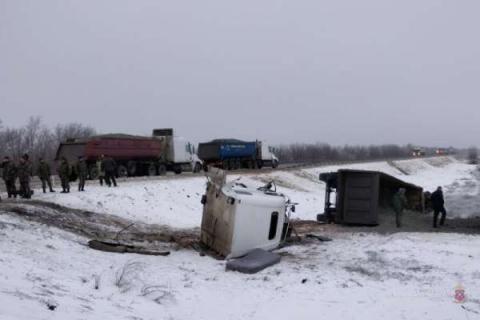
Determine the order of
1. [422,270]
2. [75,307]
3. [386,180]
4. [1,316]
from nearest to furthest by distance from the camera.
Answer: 1. [1,316]
2. [75,307]
3. [422,270]
4. [386,180]

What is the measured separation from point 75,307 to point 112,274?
366 centimetres

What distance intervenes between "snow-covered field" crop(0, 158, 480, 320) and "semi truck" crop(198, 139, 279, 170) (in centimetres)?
2884

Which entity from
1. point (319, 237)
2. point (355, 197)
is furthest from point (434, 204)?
point (319, 237)

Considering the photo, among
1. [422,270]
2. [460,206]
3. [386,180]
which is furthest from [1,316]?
[460,206]

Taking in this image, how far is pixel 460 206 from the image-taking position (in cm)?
3638

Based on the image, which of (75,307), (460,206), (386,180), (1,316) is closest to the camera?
(1,316)

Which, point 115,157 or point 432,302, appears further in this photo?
point 115,157

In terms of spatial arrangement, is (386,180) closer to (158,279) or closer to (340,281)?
(340,281)

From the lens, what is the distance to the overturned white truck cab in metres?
14.2

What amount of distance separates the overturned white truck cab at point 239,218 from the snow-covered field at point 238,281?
2.27ft

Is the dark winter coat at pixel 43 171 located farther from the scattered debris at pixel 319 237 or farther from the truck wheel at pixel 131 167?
the truck wheel at pixel 131 167

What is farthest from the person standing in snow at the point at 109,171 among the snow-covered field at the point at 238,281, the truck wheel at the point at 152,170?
the snow-covered field at the point at 238,281

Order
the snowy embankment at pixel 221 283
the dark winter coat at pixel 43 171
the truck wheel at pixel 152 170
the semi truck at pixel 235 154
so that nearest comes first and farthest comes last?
1. the snowy embankment at pixel 221 283
2. the dark winter coat at pixel 43 171
3. the truck wheel at pixel 152 170
4. the semi truck at pixel 235 154

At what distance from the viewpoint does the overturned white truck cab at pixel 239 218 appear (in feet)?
46.7
